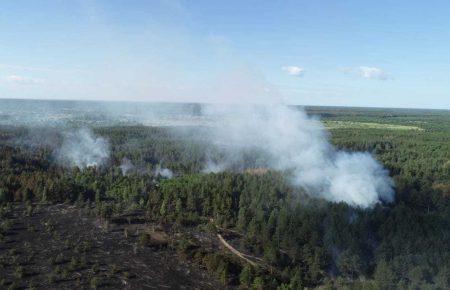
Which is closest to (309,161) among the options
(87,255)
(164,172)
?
(164,172)

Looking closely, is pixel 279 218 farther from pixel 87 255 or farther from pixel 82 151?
pixel 82 151

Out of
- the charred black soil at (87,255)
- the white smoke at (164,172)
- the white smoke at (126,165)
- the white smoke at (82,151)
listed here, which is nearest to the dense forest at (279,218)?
the white smoke at (164,172)

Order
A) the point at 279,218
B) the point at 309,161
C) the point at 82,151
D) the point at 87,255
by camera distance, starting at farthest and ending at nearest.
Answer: the point at 82,151 < the point at 309,161 < the point at 279,218 < the point at 87,255

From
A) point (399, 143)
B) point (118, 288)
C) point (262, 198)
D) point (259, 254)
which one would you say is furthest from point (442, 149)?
point (118, 288)

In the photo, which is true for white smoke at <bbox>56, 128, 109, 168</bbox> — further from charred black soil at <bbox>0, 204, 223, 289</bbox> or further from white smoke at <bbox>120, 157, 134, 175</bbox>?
charred black soil at <bbox>0, 204, 223, 289</bbox>

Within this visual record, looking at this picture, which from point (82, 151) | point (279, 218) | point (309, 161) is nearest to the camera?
point (279, 218)

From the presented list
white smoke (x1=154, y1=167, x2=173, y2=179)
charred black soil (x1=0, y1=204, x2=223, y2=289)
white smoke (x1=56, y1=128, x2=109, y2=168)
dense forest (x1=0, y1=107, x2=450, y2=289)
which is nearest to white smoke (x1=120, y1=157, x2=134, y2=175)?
dense forest (x1=0, y1=107, x2=450, y2=289)
